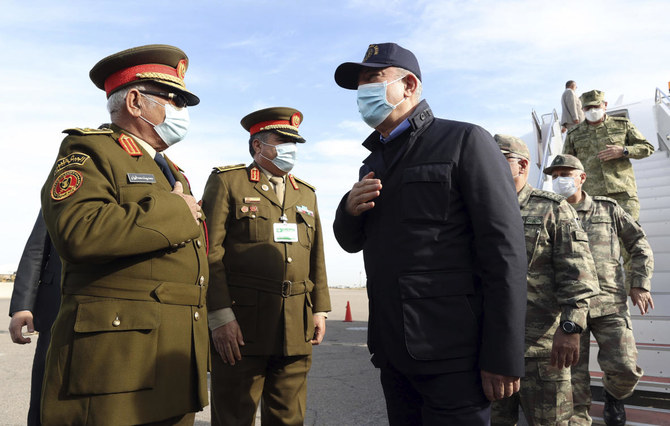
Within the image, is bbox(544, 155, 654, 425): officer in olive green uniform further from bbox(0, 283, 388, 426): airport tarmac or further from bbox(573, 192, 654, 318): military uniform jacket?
bbox(0, 283, 388, 426): airport tarmac

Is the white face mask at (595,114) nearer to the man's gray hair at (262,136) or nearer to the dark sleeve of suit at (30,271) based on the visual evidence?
the man's gray hair at (262,136)

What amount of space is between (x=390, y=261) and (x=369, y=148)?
62cm

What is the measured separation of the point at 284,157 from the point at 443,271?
199 cm

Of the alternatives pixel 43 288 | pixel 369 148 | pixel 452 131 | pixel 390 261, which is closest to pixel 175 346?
pixel 390 261

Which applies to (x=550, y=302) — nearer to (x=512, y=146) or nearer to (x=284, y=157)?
(x=512, y=146)

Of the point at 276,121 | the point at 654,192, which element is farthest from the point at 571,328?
the point at 654,192

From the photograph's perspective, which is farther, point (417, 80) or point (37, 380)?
point (37, 380)

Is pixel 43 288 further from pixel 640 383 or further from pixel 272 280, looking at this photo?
pixel 640 383

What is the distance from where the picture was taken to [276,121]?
12.2 ft

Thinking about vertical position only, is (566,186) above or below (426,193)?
above

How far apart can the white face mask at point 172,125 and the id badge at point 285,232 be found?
113 centimetres

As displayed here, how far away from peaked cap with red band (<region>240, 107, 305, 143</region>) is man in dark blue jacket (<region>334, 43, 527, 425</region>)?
62.0 inches

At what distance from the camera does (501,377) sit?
1.75m

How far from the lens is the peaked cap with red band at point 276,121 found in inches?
145
